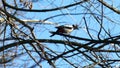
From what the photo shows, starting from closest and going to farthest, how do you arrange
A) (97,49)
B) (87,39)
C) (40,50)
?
(87,39), (97,49), (40,50)

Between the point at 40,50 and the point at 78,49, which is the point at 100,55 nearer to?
the point at 78,49

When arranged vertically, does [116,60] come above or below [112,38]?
below

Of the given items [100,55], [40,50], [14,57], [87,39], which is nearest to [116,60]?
[100,55]

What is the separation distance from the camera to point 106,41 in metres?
4.64

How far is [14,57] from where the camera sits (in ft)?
17.5

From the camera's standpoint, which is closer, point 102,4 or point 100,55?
point 102,4

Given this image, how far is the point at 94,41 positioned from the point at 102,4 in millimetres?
433

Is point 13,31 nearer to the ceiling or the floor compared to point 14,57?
nearer to the ceiling

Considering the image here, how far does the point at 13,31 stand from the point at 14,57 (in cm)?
36

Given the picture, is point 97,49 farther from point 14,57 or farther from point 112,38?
point 14,57

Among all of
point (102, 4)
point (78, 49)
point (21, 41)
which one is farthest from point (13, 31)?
point (102, 4)

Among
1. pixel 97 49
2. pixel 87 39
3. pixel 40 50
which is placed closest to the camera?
pixel 87 39

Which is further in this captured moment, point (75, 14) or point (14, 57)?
point (14, 57)

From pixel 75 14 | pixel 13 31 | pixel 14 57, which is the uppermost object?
pixel 75 14
